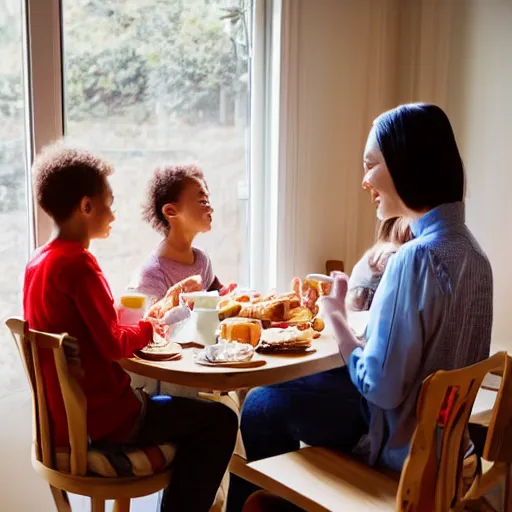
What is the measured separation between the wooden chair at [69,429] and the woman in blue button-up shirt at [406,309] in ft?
1.20

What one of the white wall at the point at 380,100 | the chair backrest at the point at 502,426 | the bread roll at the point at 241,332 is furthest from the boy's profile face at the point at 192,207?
the chair backrest at the point at 502,426

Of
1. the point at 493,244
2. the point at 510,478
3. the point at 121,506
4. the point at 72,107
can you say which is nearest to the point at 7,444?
the point at 121,506

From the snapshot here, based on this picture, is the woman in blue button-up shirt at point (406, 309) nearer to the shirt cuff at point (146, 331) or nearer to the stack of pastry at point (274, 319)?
the stack of pastry at point (274, 319)

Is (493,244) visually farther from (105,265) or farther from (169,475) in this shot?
(169,475)

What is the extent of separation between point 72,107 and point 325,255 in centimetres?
106

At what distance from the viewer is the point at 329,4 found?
2.61m

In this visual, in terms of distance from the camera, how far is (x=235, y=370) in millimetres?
1565

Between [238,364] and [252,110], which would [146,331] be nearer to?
[238,364]

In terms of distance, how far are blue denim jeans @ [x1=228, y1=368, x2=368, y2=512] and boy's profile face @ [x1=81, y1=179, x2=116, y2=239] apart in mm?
523

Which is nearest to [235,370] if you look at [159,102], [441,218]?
[441,218]

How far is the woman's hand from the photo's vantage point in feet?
5.29

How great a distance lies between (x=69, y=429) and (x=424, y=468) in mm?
713

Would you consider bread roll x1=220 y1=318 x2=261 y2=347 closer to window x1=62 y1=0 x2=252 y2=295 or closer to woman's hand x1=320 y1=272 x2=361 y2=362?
woman's hand x1=320 y1=272 x2=361 y2=362

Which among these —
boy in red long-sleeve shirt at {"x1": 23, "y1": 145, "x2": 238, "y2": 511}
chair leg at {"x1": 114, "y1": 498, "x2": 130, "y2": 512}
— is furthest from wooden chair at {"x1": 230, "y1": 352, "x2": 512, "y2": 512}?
chair leg at {"x1": 114, "y1": 498, "x2": 130, "y2": 512}
